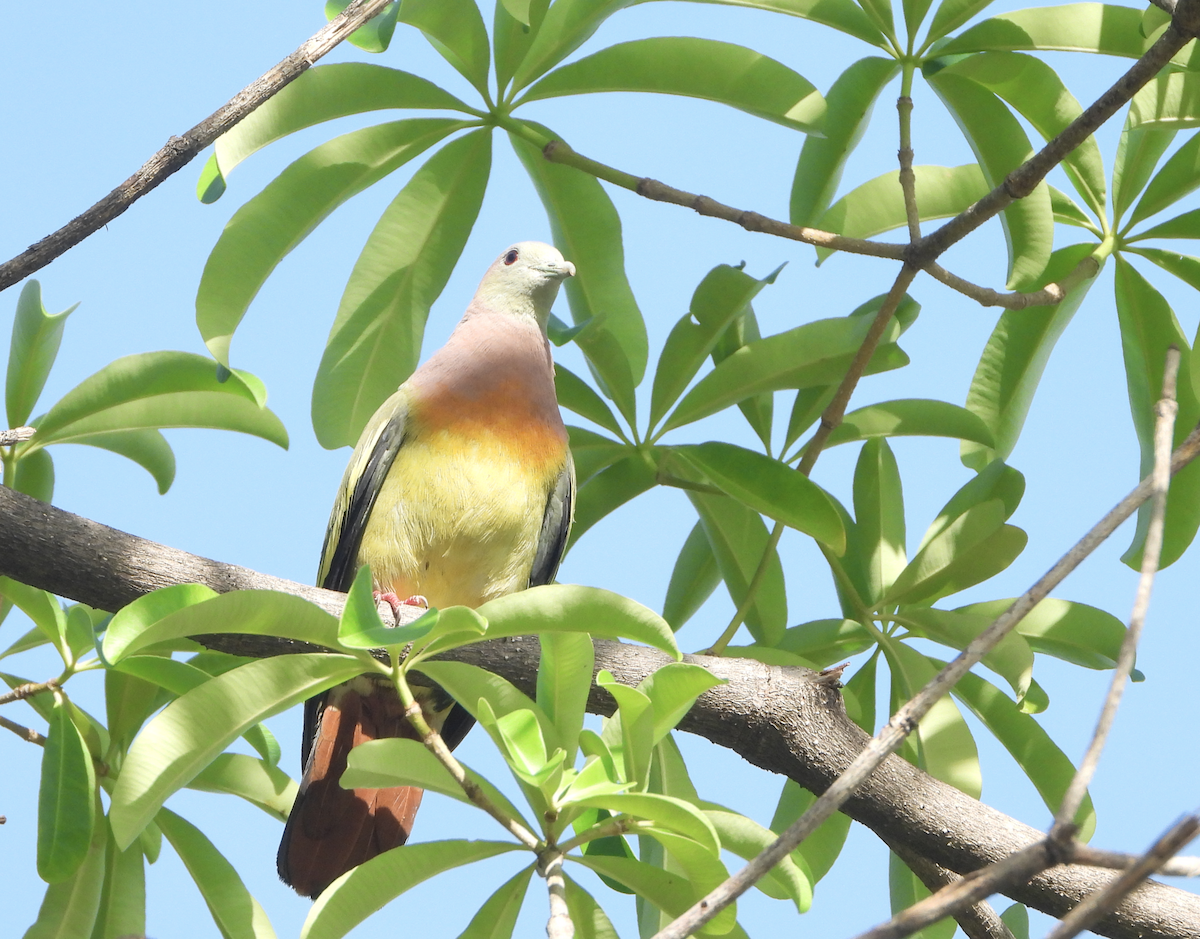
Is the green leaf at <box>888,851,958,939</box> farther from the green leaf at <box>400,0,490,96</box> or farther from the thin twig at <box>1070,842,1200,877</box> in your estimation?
the green leaf at <box>400,0,490,96</box>

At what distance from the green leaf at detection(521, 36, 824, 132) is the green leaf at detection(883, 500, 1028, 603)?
3.15 feet

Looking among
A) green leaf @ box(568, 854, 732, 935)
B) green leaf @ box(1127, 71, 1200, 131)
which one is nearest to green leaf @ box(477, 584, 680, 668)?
green leaf @ box(568, 854, 732, 935)

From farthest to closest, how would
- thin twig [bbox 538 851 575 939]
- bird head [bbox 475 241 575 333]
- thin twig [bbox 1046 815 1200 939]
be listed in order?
bird head [bbox 475 241 575 333] → thin twig [bbox 538 851 575 939] → thin twig [bbox 1046 815 1200 939]

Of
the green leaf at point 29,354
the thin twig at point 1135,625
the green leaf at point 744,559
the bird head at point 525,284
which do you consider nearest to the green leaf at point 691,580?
the green leaf at point 744,559

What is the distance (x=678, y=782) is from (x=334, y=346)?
1.35 meters

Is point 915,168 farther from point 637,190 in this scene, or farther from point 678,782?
point 678,782

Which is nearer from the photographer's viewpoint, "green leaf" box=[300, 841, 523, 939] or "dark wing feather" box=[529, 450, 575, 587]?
"green leaf" box=[300, 841, 523, 939]

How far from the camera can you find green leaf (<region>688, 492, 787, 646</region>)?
282cm

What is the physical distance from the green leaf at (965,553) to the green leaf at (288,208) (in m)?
1.49

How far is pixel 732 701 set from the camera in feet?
7.12

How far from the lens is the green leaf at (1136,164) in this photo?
9.09 ft

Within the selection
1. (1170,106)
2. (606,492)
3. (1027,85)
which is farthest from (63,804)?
(1170,106)

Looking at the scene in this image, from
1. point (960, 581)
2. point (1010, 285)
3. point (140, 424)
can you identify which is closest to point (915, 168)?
point (1010, 285)

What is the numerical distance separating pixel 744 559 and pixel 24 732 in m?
1.64
